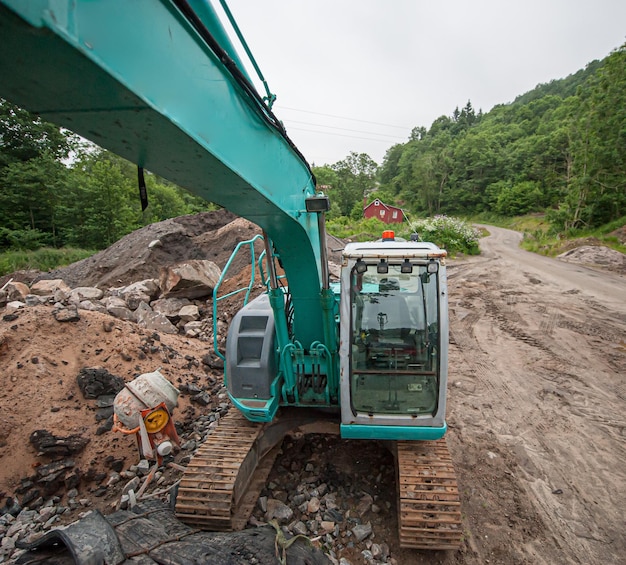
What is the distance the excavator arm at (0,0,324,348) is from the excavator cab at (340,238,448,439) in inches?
55.8

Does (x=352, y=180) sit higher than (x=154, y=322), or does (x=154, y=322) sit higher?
(x=352, y=180)

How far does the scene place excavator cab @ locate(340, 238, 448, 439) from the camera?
3.09 metres

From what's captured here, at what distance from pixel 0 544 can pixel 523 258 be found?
20539 mm

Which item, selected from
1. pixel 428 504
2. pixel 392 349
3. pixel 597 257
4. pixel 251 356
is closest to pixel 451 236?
pixel 597 257

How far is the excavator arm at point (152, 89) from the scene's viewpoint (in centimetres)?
Result: 89

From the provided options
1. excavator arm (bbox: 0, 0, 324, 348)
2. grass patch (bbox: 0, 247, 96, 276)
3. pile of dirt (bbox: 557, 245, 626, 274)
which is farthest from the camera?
grass patch (bbox: 0, 247, 96, 276)

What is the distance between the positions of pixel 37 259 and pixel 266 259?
749 inches

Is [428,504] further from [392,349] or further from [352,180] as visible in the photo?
[352,180]

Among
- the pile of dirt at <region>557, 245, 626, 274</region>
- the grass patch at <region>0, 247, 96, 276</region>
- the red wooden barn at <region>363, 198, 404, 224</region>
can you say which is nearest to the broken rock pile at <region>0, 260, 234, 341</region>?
the grass patch at <region>0, 247, 96, 276</region>

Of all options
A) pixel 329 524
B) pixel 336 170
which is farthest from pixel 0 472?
pixel 336 170

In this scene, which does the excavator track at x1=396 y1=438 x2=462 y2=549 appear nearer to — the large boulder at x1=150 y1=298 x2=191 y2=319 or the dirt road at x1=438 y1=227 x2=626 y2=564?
the dirt road at x1=438 y1=227 x2=626 y2=564

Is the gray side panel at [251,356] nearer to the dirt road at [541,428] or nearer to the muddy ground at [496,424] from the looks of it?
the muddy ground at [496,424]

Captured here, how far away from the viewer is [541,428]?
4.73m

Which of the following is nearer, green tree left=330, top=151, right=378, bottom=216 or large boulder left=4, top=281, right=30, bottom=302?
large boulder left=4, top=281, right=30, bottom=302
